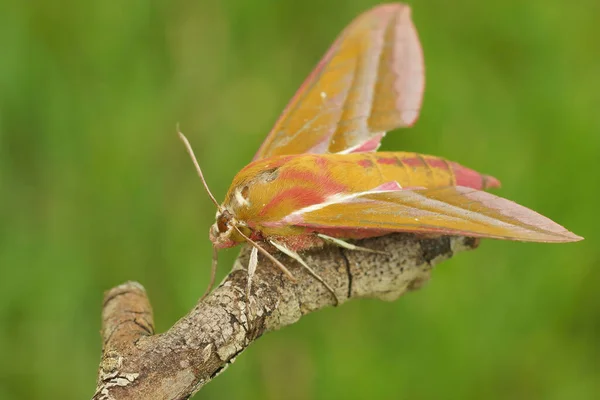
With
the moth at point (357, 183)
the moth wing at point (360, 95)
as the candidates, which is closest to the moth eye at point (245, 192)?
the moth at point (357, 183)

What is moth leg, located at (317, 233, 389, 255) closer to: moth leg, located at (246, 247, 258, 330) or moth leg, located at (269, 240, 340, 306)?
moth leg, located at (269, 240, 340, 306)

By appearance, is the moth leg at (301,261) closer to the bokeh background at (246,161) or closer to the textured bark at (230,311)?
the textured bark at (230,311)

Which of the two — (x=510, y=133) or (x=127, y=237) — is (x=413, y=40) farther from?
(x=127, y=237)

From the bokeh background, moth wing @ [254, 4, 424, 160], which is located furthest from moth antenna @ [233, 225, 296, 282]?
the bokeh background

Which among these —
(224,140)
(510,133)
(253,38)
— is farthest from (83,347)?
(510,133)

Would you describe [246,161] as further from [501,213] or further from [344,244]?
[501,213]
